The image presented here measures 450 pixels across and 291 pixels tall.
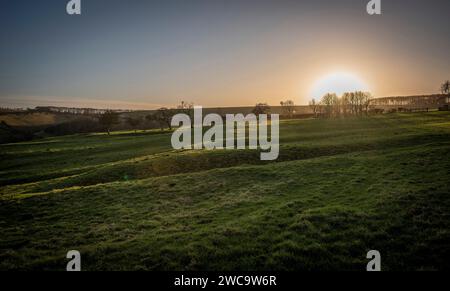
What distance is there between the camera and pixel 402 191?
16.5 m

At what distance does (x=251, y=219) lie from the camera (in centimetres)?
1445

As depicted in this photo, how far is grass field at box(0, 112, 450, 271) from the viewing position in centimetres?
1060

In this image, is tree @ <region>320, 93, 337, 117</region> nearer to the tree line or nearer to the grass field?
the tree line

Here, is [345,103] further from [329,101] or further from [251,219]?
[251,219]

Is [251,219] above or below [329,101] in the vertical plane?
below

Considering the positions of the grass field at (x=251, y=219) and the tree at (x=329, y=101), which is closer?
the grass field at (x=251, y=219)

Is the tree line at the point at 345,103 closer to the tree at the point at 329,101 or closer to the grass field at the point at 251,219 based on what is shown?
the tree at the point at 329,101

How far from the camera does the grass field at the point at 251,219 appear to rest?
10602mm

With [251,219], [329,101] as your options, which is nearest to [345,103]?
[329,101]

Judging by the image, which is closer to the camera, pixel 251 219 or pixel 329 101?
pixel 251 219

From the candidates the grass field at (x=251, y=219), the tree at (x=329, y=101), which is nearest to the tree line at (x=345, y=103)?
the tree at (x=329, y=101)
